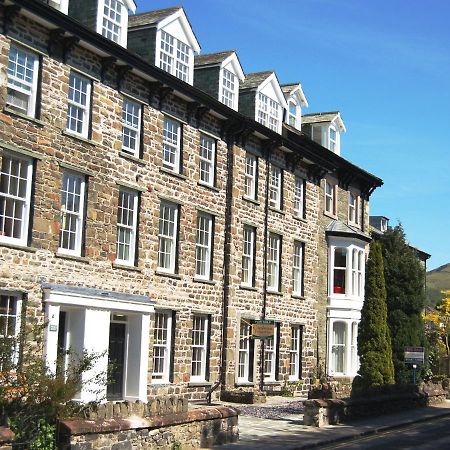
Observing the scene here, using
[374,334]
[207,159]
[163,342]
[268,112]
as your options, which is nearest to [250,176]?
[207,159]

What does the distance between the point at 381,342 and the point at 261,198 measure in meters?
7.20

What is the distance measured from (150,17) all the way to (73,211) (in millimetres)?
7849

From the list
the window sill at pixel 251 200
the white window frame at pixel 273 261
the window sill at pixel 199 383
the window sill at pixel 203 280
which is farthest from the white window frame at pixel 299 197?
the window sill at pixel 199 383

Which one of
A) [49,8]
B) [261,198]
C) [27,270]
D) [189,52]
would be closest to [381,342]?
[261,198]

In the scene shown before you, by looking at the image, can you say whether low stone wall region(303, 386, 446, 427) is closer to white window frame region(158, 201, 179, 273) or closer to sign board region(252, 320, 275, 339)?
sign board region(252, 320, 275, 339)

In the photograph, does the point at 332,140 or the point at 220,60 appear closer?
the point at 220,60

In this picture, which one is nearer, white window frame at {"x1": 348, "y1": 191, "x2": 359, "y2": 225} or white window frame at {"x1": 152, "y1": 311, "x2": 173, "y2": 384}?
white window frame at {"x1": 152, "y1": 311, "x2": 173, "y2": 384}

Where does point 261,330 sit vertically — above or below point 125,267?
below

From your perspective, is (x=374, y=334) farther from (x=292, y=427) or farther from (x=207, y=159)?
(x=292, y=427)

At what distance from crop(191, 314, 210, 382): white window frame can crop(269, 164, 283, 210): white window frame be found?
245 inches

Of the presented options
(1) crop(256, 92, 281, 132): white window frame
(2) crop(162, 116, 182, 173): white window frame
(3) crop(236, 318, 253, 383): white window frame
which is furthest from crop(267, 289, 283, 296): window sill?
(2) crop(162, 116, 182, 173): white window frame

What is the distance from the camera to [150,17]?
2511 cm

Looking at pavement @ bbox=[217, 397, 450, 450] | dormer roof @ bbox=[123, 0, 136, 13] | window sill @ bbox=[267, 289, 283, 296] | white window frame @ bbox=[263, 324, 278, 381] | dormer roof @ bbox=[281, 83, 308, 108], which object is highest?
dormer roof @ bbox=[281, 83, 308, 108]

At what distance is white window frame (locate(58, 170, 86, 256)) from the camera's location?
2050 centimetres
